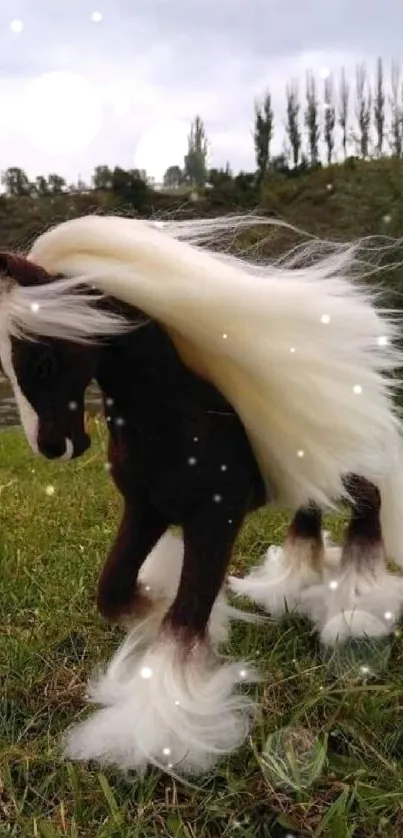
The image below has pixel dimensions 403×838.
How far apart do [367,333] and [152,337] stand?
29cm

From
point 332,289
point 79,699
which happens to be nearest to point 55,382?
point 332,289

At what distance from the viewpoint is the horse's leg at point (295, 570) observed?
4.73 ft

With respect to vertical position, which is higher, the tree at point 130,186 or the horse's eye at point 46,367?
the tree at point 130,186

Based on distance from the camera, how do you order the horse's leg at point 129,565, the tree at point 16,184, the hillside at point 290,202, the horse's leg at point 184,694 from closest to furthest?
the horse's leg at point 184,694, the horse's leg at point 129,565, the hillside at point 290,202, the tree at point 16,184

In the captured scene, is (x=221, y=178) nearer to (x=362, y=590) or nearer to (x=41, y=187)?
(x=41, y=187)

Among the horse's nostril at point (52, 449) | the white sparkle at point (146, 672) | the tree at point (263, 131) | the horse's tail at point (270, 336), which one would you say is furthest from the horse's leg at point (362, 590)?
the tree at point (263, 131)

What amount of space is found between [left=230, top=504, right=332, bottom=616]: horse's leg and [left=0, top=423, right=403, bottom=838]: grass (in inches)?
2.3

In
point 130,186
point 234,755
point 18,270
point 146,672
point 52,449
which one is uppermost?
point 130,186

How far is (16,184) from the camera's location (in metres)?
3.50

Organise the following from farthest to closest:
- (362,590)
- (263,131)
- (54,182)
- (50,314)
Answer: (263,131)
(54,182)
(362,590)
(50,314)

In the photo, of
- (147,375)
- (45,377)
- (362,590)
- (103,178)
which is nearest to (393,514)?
(362,590)

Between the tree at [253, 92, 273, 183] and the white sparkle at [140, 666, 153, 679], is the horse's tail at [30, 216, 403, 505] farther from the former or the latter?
the tree at [253, 92, 273, 183]

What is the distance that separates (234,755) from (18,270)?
2.07 ft

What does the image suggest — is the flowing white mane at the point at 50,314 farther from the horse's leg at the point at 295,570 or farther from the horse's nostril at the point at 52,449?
the horse's leg at the point at 295,570
